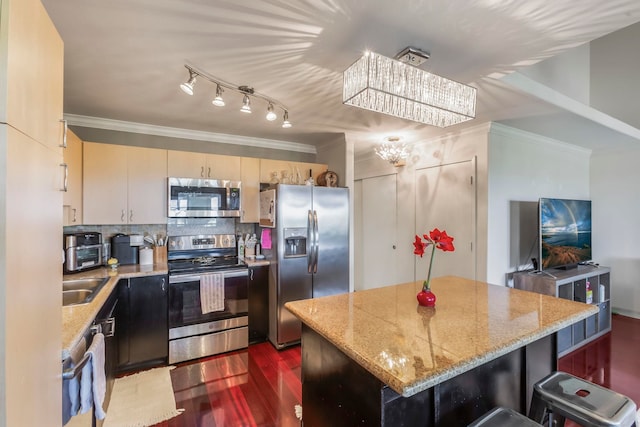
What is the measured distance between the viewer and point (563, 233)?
3477mm

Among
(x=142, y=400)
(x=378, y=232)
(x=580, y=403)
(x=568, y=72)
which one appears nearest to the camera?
(x=580, y=403)

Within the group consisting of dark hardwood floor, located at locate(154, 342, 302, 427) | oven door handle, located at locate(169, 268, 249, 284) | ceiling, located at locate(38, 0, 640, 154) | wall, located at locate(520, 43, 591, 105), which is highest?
wall, located at locate(520, 43, 591, 105)

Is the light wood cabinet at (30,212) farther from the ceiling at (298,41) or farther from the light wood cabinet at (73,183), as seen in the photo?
the light wood cabinet at (73,183)

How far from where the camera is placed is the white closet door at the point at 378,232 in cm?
461

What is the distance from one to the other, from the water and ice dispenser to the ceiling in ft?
4.29

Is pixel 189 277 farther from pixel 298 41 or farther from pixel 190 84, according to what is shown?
pixel 298 41

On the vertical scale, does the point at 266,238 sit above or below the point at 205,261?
above

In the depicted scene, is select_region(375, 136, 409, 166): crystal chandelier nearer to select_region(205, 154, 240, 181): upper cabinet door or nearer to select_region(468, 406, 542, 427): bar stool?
select_region(205, 154, 240, 181): upper cabinet door

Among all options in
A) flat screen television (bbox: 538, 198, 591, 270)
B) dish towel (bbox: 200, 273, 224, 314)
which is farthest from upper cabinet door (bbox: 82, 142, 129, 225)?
flat screen television (bbox: 538, 198, 591, 270)

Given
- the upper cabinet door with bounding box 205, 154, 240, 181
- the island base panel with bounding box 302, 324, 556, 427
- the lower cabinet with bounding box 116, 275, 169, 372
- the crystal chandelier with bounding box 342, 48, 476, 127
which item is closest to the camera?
the island base panel with bounding box 302, 324, 556, 427

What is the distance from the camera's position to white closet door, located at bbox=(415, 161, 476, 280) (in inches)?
132

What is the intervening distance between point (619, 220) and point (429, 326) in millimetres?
4800

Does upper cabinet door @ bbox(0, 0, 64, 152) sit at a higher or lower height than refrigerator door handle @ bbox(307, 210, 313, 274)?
higher

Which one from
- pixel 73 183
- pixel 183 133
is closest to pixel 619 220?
pixel 183 133
